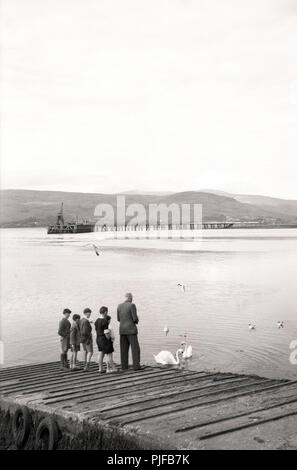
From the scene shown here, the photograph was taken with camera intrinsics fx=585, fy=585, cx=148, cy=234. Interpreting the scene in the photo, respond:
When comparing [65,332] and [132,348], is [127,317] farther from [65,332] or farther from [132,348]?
[65,332]

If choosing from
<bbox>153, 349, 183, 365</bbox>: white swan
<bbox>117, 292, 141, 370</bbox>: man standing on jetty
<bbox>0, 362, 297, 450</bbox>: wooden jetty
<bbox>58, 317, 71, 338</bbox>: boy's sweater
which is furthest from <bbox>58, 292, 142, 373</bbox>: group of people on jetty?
<bbox>153, 349, 183, 365</bbox>: white swan

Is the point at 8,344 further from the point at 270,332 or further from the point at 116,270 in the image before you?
the point at 116,270

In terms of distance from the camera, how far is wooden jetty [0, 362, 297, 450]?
714 centimetres

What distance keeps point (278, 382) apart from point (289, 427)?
12.5 feet

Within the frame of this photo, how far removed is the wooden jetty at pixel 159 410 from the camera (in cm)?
714

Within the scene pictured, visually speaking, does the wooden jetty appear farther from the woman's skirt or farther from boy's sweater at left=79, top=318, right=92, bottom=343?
boy's sweater at left=79, top=318, right=92, bottom=343

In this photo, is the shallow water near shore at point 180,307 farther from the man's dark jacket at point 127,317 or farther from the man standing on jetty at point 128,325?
the man's dark jacket at point 127,317

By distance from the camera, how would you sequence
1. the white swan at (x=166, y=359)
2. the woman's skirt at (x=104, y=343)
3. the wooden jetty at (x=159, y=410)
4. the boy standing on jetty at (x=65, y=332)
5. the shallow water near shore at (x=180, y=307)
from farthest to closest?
the shallow water near shore at (x=180, y=307) < the white swan at (x=166, y=359) < the boy standing on jetty at (x=65, y=332) < the woman's skirt at (x=104, y=343) < the wooden jetty at (x=159, y=410)

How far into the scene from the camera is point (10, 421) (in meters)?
9.65

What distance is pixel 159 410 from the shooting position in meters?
8.54

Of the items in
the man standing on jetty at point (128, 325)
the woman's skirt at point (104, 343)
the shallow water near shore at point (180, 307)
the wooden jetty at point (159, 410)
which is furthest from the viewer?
the shallow water near shore at point (180, 307)

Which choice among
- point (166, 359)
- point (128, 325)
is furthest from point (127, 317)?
point (166, 359)

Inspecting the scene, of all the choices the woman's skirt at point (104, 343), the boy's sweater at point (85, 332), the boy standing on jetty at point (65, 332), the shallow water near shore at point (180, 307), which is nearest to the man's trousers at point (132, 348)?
the woman's skirt at point (104, 343)

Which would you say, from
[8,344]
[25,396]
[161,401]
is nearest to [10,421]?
[25,396]
